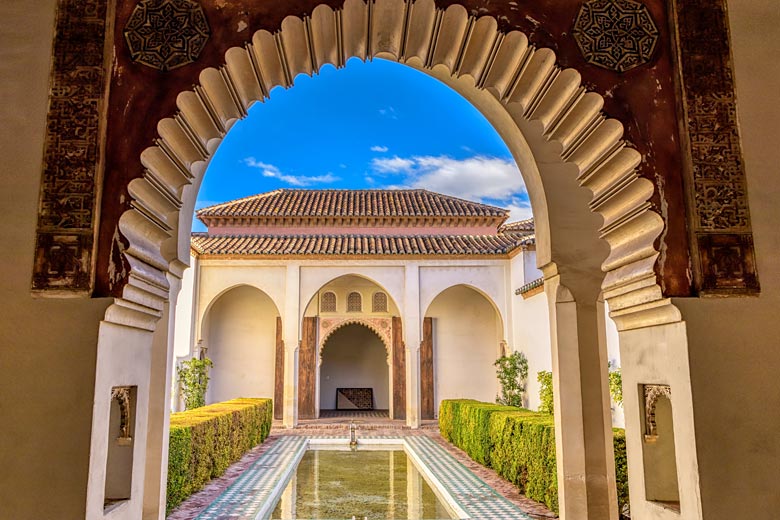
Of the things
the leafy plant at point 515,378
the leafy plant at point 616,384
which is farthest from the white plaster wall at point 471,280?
the leafy plant at point 616,384

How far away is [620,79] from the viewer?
2836 mm

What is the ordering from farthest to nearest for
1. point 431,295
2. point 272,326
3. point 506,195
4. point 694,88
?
point 506,195, point 272,326, point 431,295, point 694,88

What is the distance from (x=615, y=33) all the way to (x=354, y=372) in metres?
17.1

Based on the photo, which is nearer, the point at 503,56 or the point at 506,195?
the point at 503,56

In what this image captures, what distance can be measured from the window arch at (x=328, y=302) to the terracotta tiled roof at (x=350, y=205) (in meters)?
2.67

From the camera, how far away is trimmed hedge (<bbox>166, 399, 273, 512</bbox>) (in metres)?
6.79

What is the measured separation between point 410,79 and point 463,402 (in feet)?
60.3

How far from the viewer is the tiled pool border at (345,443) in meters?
6.69

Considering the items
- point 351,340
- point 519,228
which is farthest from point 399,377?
point 519,228

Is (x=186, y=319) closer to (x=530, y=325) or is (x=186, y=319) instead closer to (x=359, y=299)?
(x=359, y=299)

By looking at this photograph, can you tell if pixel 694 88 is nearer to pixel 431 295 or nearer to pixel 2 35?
pixel 2 35

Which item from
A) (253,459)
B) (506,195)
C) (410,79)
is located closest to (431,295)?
(253,459)

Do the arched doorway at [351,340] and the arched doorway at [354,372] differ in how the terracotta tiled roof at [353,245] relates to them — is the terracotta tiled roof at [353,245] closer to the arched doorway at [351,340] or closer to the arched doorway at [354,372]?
the arched doorway at [351,340]

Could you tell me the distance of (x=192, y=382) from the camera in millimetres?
14055
